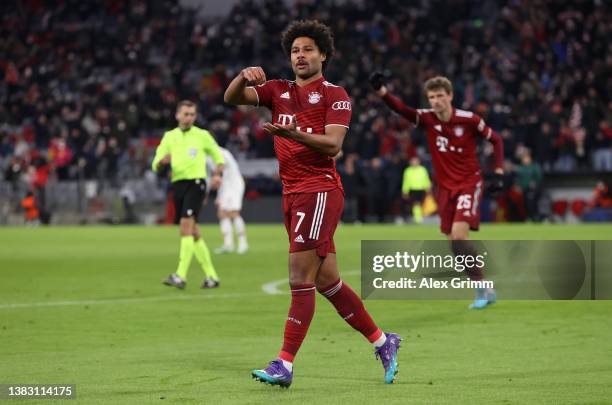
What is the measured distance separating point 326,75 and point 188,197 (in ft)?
84.8

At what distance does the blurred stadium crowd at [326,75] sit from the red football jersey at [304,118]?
27.2 m

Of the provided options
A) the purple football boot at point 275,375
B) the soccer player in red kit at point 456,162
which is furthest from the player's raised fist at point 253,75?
the soccer player in red kit at point 456,162

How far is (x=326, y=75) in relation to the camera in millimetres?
40094

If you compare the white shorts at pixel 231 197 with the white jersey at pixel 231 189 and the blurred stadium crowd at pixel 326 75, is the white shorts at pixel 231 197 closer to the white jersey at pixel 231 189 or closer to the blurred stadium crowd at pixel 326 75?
the white jersey at pixel 231 189

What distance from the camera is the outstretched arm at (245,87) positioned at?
6.82 m

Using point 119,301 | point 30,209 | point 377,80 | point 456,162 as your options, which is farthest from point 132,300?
point 30,209

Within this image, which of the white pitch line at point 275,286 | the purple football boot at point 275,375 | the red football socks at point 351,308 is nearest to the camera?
the purple football boot at point 275,375

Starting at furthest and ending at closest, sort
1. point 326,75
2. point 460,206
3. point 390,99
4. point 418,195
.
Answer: point 326,75
point 418,195
point 460,206
point 390,99

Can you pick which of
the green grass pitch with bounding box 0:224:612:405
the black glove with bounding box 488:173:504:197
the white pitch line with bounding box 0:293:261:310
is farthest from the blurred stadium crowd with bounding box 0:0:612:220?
the black glove with bounding box 488:173:504:197

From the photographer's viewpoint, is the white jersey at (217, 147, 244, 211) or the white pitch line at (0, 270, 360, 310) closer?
the white pitch line at (0, 270, 360, 310)

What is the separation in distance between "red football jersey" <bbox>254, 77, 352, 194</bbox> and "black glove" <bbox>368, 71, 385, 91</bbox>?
3.80 meters

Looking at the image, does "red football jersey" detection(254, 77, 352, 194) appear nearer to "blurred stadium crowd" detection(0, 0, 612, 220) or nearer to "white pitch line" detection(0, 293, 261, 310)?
"white pitch line" detection(0, 293, 261, 310)

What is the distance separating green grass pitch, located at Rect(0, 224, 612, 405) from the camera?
6953mm

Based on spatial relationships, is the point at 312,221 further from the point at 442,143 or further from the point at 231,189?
the point at 231,189
